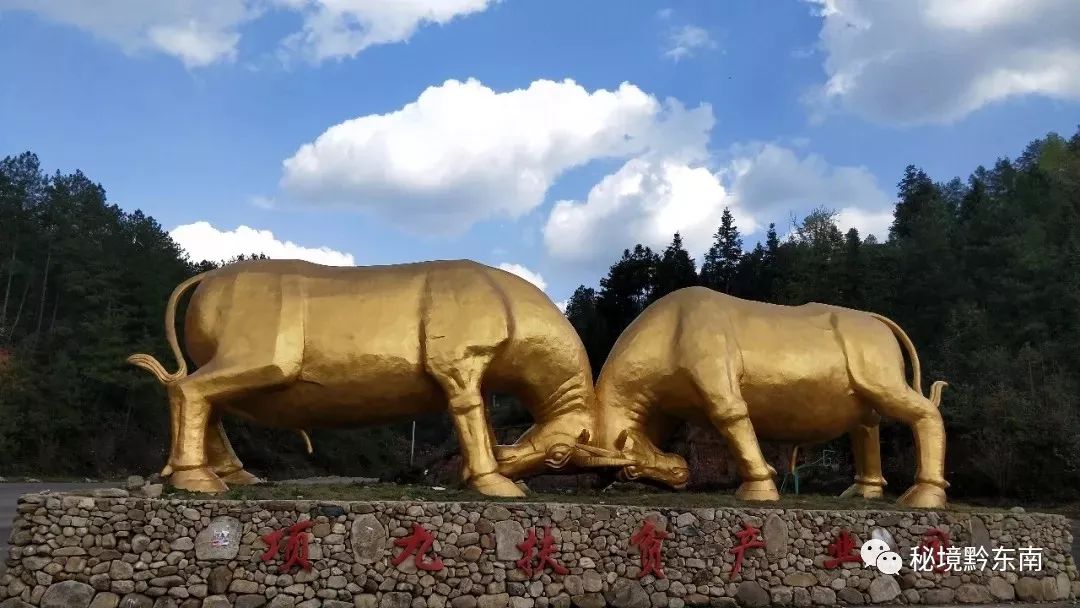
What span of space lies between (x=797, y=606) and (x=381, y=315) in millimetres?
5161

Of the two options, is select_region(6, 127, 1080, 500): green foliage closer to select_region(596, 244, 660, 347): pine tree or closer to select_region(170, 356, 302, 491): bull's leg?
select_region(596, 244, 660, 347): pine tree

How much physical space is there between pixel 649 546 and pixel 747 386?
7.55 feet

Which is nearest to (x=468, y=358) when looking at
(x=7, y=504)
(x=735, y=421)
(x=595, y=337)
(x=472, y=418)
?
(x=472, y=418)

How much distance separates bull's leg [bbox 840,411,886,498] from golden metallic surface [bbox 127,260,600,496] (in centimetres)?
339

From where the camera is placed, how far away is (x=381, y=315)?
8.76 meters

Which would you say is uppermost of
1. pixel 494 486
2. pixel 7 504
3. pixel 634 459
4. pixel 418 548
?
pixel 634 459

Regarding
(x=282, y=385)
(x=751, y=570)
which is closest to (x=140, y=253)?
(x=282, y=385)

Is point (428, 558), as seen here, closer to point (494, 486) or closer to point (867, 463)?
point (494, 486)

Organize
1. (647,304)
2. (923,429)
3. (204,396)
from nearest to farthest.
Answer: (204,396) < (923,429) < (647,304)

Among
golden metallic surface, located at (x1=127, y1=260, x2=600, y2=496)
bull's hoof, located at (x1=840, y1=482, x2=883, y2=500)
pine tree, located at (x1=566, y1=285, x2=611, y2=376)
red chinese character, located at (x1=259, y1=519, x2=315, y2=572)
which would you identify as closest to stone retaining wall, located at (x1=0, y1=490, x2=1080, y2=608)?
red chinese character, located at (x1=259, y1=519, x2=315, y2=572)

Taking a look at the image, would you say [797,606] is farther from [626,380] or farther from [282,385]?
[282,385]

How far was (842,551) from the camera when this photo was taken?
852cm

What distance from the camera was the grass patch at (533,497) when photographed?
26.0 ft

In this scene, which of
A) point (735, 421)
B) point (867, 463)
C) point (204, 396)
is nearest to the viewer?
point (204, 396)
